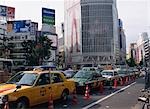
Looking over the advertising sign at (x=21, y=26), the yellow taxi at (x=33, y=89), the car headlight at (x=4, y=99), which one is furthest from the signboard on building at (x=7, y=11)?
the car headlight at (x=4, y=99)

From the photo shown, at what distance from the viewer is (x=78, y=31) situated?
14000 centimetres

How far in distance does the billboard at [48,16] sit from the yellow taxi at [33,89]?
88.3 m

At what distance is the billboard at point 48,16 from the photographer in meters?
103

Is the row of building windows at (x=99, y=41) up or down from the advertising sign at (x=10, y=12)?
down

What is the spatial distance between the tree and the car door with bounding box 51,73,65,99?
252 ft

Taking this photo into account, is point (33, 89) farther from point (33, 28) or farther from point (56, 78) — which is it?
point (33, 28)

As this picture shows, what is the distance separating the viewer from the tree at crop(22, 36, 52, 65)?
91550 millimetres

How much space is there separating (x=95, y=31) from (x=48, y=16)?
3608cm

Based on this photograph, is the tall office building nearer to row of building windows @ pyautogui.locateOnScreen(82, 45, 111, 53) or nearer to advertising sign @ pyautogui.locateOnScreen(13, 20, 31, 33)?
row of building windows @ pyautogui.locateOnScreen(82, 45, 111, 53)

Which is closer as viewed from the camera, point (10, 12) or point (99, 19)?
point (10, 12)

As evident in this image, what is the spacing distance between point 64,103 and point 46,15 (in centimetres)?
8987

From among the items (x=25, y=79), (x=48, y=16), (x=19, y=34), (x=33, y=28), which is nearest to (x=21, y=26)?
(x=33, y=28)

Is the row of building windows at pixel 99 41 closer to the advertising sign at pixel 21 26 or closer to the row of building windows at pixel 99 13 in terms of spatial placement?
the row of building windows at pixel 99 13

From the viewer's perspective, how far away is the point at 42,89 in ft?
43.0
